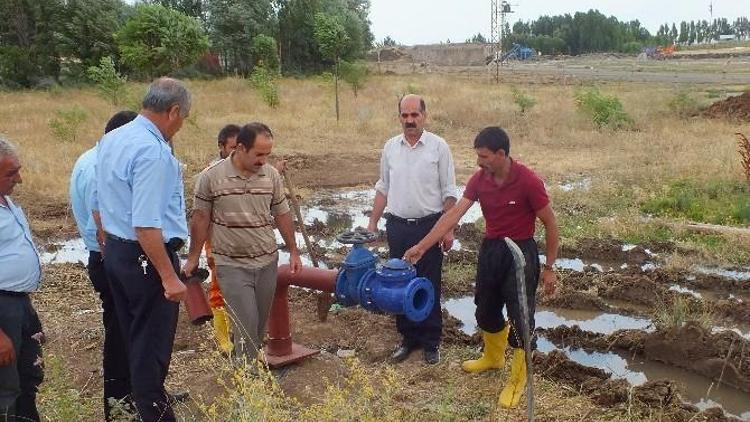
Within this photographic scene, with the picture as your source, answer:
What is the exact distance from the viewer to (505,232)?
4.17 metres

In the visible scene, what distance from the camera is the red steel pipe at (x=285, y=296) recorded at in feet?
15.1

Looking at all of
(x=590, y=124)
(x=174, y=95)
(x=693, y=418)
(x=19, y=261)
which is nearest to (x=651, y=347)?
(x=693, y=418)

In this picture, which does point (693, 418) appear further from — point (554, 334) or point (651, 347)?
point (554, 334)

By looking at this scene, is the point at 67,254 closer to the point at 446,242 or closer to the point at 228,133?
the point at 228,133

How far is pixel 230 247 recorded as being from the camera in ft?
13.0

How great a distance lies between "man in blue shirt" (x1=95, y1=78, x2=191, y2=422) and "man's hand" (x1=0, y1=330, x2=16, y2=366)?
0.53m

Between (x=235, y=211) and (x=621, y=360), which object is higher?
(x=235, y=211)

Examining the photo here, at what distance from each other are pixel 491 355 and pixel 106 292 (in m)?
2.50

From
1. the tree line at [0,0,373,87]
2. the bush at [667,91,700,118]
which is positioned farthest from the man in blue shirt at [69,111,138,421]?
the bush at [667,91,700,118]

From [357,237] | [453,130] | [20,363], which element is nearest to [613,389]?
[357,237]

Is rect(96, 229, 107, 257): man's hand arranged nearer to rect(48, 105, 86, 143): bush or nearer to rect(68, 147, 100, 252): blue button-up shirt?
rect(68, 147, 100, 252): blue button-up shirt

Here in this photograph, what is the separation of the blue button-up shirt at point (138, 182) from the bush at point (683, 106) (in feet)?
59.9

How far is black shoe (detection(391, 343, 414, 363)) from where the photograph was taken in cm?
501

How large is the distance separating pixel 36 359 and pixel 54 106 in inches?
833
